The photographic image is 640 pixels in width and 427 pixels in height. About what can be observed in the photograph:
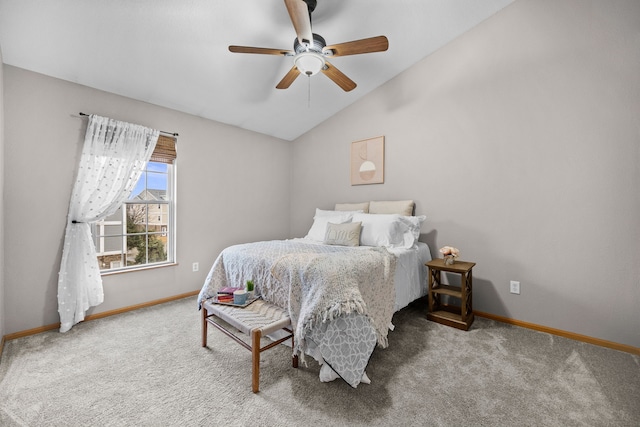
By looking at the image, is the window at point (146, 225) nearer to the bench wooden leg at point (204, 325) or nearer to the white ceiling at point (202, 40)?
the white ceiling at point (202, 40)

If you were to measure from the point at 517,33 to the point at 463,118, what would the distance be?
0.85m

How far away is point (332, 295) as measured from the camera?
1.77 metres

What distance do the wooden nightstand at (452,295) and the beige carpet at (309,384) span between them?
0.16 metres

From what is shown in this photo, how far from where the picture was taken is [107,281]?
9.31ft

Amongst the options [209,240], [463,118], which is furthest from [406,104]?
[209,240]

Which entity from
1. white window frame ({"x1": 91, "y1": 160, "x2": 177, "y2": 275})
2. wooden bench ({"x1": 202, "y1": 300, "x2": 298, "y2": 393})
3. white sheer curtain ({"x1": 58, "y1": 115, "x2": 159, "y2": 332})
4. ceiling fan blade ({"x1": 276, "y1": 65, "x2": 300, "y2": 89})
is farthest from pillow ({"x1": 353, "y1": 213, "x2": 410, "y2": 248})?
white sheer curtain ({"x1": 58, "y1": 115, "x2": 159, "y2": 332})

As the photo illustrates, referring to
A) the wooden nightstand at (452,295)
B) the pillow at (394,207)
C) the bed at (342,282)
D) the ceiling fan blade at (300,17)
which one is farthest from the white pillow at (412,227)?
the ceiling fan blade at (300,17)

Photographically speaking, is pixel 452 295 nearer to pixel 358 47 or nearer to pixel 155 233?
pixel 358 47

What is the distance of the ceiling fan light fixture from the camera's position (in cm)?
206

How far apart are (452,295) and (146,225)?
3.40 m

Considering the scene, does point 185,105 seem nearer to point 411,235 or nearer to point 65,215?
point 65,215

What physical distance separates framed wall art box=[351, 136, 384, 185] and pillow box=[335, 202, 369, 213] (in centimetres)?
30

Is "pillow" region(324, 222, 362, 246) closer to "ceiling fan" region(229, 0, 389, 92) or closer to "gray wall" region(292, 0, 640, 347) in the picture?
"gray wall" region(292, 0, 640, 347)

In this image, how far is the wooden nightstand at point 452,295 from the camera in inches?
99.6
